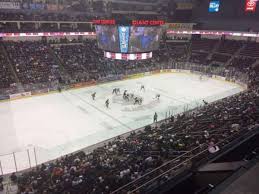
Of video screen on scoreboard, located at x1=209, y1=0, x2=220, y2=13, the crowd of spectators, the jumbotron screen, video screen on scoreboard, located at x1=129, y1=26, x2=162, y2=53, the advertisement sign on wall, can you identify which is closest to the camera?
the jumbotron screen

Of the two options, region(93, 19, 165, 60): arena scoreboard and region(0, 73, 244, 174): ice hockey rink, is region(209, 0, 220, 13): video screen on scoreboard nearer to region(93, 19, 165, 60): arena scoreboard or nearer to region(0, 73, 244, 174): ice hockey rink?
region(0, 73, 244, 174): ice hockey rink

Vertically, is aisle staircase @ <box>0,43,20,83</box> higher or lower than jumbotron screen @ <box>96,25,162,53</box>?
lower

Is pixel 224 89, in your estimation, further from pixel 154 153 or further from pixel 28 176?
pixel 28 176

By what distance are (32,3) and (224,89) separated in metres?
35.0

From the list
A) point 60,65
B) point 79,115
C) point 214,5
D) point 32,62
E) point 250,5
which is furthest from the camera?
point 214,5

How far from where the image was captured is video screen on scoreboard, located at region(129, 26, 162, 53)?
26286 millimetres

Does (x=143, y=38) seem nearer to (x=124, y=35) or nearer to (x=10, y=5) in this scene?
(x=124, y=35)

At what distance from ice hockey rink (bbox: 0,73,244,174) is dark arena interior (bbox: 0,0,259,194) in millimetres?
114

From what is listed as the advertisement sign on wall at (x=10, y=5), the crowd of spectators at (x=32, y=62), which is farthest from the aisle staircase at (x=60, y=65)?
the advertisement sign on wall at (x=10, y=5)

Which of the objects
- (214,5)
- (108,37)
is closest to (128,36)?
(108,37)

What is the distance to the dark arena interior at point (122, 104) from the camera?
812cm

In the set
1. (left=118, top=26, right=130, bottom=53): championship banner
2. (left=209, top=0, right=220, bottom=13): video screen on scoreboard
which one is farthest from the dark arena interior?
(left=209, top=0, right=220, bottom=13): video screen on scoreboard

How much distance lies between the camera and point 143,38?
1071 inches

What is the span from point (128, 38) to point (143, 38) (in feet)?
6.90
